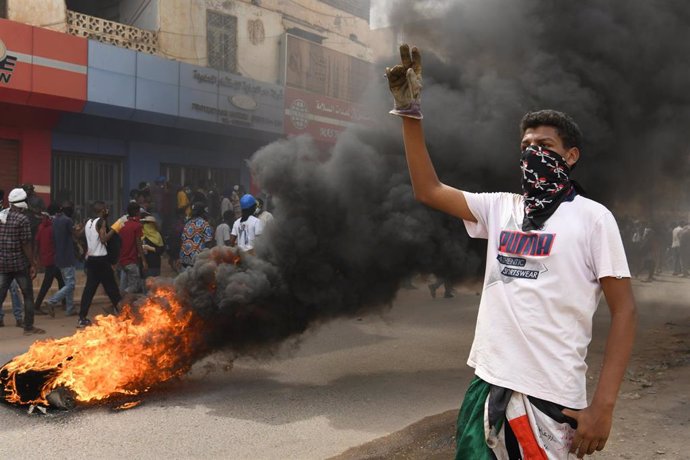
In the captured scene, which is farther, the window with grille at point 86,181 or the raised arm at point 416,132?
the window with grille at point 86,181

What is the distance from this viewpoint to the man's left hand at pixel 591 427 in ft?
6.38

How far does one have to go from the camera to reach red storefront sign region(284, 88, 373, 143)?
19.5 metres

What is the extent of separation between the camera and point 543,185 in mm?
2119

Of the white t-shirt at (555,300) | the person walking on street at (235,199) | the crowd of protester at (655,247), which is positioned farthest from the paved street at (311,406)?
Result: the crowd of protester at (655,247)

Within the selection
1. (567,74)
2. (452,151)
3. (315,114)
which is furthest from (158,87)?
(567,74)

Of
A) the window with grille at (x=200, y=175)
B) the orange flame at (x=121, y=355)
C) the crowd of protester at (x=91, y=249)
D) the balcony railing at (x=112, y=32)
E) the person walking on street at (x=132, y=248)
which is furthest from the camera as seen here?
the window with grille at (x=200, y=175)

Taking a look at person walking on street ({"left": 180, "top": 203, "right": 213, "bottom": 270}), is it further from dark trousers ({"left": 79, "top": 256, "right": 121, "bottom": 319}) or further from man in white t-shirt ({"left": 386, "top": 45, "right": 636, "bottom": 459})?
man in white t-shirt ({"left": 386, "top": 45, "right": 636, "bottom": 459})

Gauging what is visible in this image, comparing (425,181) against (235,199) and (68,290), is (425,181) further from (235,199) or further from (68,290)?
(235,199)

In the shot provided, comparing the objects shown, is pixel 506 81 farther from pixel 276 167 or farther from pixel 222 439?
pixel 222 439

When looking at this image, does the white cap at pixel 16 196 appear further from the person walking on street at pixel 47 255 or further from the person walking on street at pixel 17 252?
the person walking on street at pixel 47 255

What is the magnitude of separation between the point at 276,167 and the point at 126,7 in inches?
→ 513

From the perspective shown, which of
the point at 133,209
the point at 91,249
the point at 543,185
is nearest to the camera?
the point at 543,185

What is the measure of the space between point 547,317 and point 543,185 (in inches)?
18.5

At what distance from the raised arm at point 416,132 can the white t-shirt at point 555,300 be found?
36 cm
